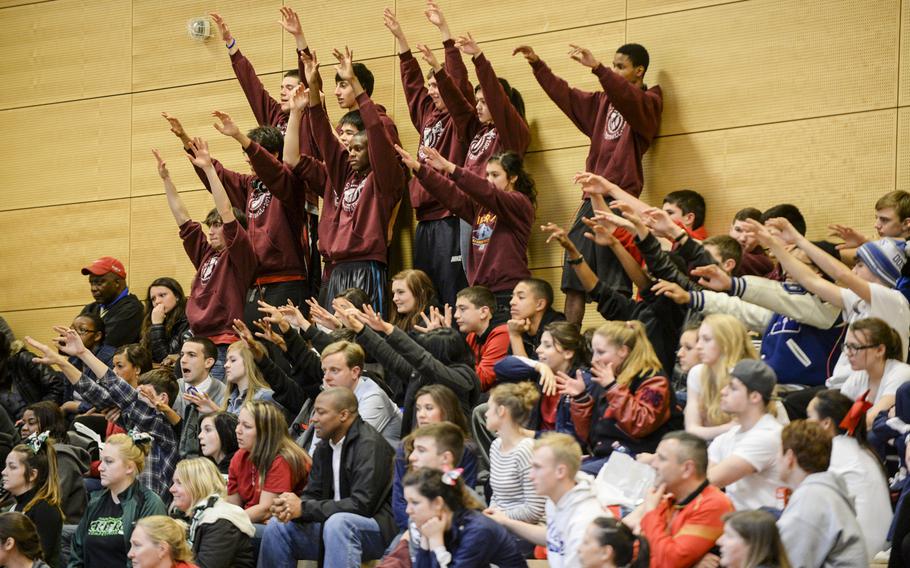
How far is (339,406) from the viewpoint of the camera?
21.3 feet

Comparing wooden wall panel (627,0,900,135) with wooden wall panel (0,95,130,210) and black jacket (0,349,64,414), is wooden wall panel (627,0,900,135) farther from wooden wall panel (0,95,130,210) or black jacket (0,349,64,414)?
black jacket (0,349,64,414)

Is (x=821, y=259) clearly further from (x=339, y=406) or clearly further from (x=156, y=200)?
(x=156, y=200)

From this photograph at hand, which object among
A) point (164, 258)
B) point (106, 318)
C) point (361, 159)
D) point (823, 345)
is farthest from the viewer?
point (164, 258)

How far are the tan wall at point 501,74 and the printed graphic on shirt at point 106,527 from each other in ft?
11.5

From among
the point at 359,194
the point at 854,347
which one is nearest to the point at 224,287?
the point at 359,194

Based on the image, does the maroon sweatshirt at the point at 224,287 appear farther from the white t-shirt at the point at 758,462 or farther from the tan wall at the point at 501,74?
the white t-shirt at the point at 758,462

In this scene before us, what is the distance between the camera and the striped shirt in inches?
226

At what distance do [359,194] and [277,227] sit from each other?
72cm

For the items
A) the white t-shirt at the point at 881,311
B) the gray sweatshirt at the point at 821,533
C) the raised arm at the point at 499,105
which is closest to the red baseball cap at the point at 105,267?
the raised arm at the point at 499,105

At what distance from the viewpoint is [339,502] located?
626 cm

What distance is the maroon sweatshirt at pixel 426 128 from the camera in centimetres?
890

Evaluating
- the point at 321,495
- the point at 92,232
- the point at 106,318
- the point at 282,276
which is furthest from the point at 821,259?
the point at 92,232

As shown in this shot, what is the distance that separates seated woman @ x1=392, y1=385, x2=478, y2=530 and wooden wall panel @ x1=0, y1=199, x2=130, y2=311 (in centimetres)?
515

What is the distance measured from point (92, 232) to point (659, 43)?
4.98 meters
